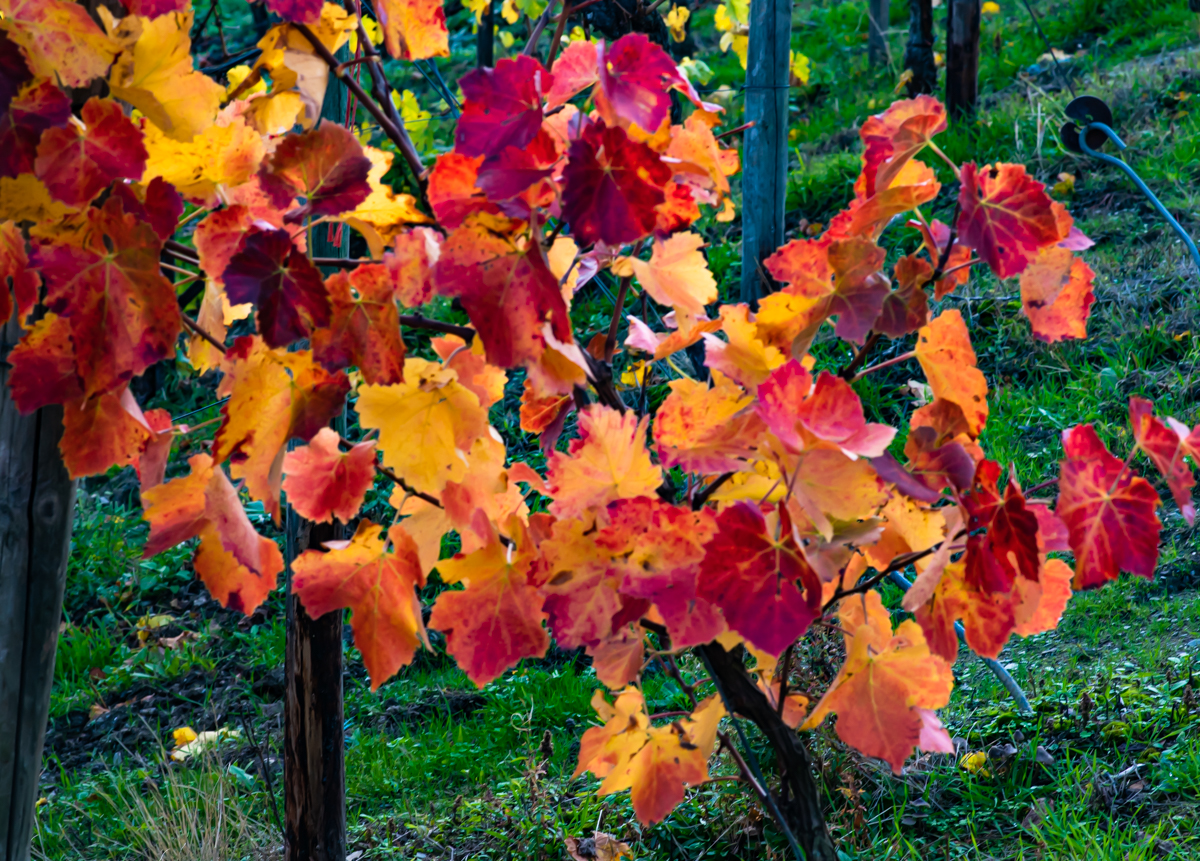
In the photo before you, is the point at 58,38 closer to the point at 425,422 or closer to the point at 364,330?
the point at 364,330

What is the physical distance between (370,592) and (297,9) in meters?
0.60

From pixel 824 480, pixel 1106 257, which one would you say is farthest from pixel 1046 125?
pixel 824 480

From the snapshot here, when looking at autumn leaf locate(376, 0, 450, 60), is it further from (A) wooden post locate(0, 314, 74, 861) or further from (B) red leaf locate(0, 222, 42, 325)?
(A) wooden post locate(0, 314, 74, 861)

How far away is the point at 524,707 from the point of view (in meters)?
2.81

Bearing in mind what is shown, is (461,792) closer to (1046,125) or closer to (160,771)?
(160,771)

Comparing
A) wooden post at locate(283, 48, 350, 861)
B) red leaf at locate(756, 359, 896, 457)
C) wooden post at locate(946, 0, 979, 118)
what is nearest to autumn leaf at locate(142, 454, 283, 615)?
red leaf at locate(756, 359, 896, 457)

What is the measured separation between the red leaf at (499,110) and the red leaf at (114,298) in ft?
0.99

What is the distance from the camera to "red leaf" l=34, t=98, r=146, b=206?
34.6 inches

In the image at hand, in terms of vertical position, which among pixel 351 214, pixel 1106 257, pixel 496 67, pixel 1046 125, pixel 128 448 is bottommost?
pixel 1106 257

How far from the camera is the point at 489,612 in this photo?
41.2 inches

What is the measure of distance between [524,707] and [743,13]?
7.12ft

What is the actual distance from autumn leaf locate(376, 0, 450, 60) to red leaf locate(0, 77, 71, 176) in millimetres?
382

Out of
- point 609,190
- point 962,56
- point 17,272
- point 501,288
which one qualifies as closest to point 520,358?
point 501,288

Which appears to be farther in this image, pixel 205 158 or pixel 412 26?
pixel 412 26
